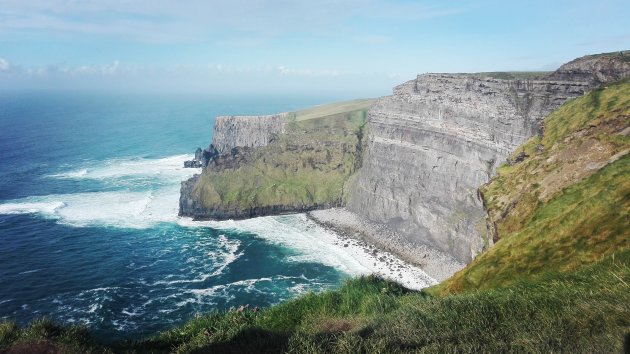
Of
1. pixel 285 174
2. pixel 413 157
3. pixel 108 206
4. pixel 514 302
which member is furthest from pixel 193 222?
pixel 514 302

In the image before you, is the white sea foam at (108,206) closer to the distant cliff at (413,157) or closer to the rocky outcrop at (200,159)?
the distant cliff at (413,157)

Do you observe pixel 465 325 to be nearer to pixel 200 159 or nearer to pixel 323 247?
pixel 323 247

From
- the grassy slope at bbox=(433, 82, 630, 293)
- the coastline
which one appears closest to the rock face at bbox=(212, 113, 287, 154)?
the coastline

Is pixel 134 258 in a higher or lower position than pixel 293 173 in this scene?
lower

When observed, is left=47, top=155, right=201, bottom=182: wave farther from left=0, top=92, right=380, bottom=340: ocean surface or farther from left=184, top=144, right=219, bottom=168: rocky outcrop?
left=0, top=92, right=380, bottom=340: ocean surface

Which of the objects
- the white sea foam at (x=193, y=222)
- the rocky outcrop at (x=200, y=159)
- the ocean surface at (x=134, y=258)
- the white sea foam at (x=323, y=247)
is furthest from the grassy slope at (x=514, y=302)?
the rocky outcrop at (x=200, y=159)

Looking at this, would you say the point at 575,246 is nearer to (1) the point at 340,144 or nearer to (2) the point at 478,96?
(2) the point at 478,96
